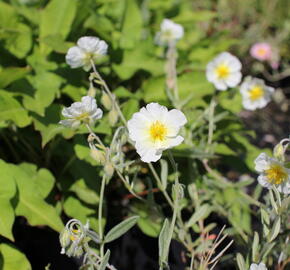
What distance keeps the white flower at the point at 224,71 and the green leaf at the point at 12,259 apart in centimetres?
87

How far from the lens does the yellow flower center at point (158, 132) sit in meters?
1.00

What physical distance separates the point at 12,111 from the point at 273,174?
0.77m

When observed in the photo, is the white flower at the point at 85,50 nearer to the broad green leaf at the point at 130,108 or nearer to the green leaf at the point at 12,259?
the broad green leaf at the point at 130,108

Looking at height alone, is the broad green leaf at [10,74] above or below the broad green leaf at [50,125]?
above

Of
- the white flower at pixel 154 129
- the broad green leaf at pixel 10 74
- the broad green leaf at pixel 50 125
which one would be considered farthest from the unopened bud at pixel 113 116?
the broad green leaf at pixel 10 74

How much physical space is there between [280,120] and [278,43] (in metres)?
0.71

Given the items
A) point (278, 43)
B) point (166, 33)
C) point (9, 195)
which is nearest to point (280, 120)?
point (278, 43)

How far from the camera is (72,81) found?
154 centimetres

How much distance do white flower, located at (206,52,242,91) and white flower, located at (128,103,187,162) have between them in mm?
622

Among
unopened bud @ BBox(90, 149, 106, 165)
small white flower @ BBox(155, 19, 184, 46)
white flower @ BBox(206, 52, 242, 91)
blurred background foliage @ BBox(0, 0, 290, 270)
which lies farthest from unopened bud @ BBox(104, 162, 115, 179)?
small white flower @ BBox(155, 19, 184, 46)

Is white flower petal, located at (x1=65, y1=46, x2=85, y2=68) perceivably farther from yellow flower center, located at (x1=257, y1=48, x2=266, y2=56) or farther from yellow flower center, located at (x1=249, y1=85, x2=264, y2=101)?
yellow flower center, located at (x1=257, y1=48, x2=266, y2=56)

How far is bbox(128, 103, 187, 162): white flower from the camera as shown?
98 cm

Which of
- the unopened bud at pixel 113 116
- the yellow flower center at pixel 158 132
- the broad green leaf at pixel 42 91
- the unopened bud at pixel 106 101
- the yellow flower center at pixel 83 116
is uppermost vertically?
the yellow flower center at pixel 83 116

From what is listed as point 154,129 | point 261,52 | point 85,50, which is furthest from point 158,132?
point 261,52
